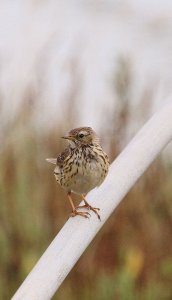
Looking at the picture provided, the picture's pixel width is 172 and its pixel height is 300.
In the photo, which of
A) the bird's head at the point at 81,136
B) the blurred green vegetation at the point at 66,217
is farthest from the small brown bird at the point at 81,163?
the blurred green vegetation at the point at 66,217

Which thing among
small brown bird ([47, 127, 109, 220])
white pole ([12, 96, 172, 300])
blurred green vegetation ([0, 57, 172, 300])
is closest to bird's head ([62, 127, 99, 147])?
small brown bird ([47, 127, 109, 220])

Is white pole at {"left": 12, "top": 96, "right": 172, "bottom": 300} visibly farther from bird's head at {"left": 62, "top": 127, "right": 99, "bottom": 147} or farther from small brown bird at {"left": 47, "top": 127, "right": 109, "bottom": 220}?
bird's head at {"left": 62, "top": 127, "right": 99, "bottom": 147}

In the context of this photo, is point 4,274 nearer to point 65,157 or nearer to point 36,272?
point 65,157

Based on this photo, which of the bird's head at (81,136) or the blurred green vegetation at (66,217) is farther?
the blurred green vegetation at (66,217)

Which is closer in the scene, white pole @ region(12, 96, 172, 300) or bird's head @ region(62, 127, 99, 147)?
white pole @ region(12, 96, 172, 300)

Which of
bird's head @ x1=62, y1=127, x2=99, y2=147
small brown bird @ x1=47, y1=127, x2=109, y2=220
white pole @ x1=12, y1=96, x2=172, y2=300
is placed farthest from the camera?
bird's head @ x1=62, y1=127, x2=99, y2=147

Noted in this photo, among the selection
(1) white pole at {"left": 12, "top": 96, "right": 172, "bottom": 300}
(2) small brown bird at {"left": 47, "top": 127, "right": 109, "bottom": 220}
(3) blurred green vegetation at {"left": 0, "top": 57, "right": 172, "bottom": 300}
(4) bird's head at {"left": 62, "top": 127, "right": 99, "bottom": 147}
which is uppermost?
(1) white pole at {"left": 12, "top": 96, "right": 172, "bottom": 300}

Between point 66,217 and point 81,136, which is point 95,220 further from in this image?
point 66,217

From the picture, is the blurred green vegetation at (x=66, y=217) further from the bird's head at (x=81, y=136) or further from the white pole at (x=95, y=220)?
the white pole at (x=95, y=220)
